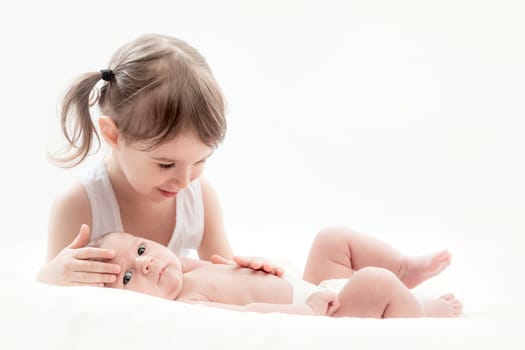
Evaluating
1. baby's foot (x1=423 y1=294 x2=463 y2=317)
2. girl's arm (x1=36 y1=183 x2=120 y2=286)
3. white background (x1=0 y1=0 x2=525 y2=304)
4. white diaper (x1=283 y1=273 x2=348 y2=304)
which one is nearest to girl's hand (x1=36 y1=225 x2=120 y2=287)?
girl's arm (x1=36 y1=183 x2=120 y2=286)

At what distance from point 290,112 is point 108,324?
160cm

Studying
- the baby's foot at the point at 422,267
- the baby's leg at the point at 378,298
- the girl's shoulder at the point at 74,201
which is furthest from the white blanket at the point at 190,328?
the baby's foot at the point at 422,267

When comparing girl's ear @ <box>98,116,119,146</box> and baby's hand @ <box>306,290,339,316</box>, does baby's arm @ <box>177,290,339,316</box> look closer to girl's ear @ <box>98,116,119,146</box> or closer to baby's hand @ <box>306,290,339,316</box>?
baby's hand @ <box>306,290,339,316</box>

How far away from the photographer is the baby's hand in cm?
160

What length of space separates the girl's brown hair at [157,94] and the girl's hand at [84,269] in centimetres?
27

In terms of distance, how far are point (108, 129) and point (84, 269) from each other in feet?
1.15

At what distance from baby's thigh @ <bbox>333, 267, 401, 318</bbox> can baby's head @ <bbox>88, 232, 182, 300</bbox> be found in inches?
15.2

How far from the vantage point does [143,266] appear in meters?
1.63

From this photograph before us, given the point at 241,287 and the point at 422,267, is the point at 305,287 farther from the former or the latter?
the point at 422,267

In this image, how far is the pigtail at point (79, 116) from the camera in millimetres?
1810

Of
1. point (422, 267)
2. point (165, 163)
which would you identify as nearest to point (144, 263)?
point (165, 163)

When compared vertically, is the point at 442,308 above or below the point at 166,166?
below

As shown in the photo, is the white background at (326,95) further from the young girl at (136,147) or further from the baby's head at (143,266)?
the baby's head at (143,266)

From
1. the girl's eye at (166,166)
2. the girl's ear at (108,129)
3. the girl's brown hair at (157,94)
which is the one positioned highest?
the girl's brown hair at (157,94)
